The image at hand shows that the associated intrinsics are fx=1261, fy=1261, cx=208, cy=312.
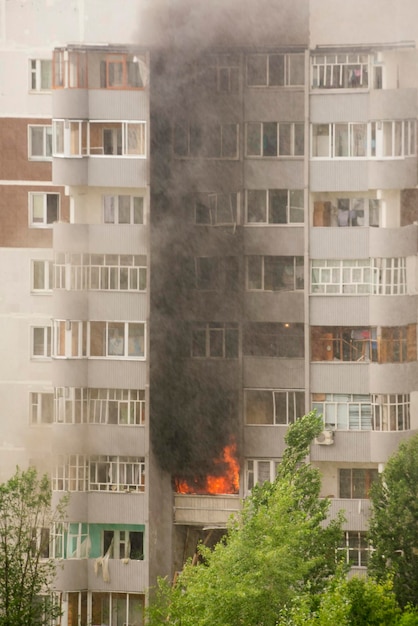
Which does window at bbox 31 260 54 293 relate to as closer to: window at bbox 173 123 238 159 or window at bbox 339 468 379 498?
window at bbox 173 123 238 159

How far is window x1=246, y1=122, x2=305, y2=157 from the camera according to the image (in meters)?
7.32

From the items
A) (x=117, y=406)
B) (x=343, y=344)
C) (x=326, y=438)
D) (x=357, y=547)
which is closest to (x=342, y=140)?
(x=343, y=344)

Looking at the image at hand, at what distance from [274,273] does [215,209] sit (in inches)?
20.1

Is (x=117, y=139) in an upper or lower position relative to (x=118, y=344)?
upper

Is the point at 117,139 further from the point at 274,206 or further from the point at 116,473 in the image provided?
the point at 116,473

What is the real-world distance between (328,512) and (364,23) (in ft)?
9.34

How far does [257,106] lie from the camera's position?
7.32 m

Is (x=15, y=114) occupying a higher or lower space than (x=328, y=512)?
higher

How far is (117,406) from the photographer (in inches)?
296

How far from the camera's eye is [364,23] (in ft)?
23.8

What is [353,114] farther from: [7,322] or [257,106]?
[7,322]

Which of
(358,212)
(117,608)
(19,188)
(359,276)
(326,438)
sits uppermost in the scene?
(19,188)

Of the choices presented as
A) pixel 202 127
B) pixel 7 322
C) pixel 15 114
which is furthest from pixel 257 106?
pixel 7 322

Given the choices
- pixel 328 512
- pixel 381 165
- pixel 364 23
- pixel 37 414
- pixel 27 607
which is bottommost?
pixel 27 607
